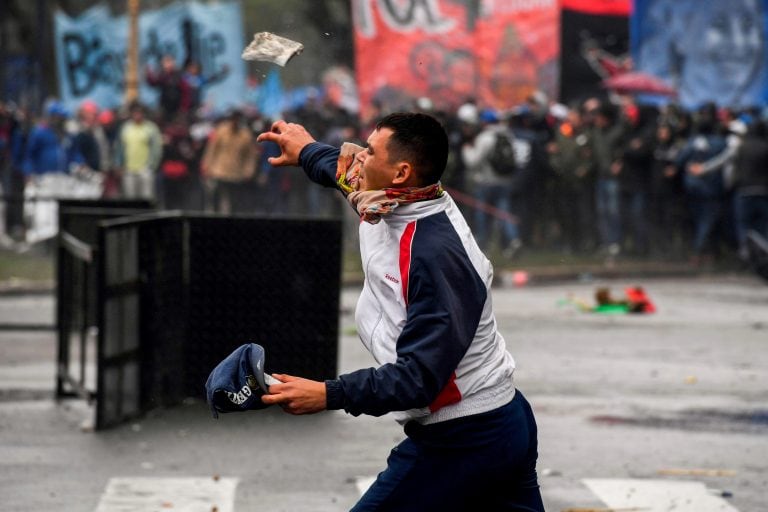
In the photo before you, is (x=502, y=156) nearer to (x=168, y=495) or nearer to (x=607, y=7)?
(x=607, y=7)

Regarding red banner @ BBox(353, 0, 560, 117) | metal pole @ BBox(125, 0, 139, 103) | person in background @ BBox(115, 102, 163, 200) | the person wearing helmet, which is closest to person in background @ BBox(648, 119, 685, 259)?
red banner @ BBox(353, 0, 560, 117)

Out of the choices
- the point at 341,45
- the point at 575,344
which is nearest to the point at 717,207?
the point at 575,344

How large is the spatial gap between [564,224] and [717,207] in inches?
98.0

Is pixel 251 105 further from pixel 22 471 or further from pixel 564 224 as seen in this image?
pixel 22 471

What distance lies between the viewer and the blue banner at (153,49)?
28922mm

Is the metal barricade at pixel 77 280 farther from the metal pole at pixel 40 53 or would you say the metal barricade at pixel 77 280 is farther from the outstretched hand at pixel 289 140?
the metal pole at pixel 40 53

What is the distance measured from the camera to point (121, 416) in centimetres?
977

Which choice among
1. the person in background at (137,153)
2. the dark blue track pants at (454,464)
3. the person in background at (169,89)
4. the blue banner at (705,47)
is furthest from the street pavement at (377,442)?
the blue banner at (705,47)

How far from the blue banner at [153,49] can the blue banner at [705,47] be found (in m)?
6.73

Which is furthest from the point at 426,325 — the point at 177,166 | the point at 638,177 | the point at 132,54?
the point at 132,54

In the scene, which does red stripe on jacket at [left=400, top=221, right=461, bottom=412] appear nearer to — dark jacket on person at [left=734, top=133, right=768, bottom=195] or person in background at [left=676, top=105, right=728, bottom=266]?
dark jacket on person at [left=734, top=133, right=768, bottom=195]

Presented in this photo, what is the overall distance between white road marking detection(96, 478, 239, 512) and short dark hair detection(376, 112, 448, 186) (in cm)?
333

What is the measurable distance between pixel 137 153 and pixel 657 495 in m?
18.7

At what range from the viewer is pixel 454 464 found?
4.62 m
